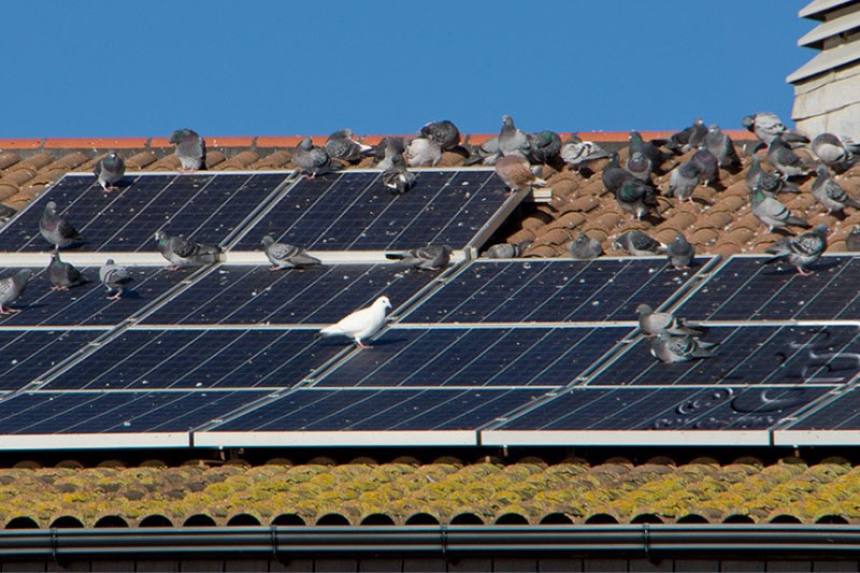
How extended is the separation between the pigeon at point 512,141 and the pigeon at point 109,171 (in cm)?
418

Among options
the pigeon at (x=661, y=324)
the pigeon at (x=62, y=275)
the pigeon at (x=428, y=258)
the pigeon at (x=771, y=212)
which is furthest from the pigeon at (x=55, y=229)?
the pigeon at (x=771, y=212)

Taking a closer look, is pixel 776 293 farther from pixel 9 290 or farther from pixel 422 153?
pixel 9 290

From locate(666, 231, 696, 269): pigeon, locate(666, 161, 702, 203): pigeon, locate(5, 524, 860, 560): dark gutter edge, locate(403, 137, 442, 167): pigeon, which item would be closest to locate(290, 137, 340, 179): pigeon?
locate(403, 137, 442, 167): pigeon

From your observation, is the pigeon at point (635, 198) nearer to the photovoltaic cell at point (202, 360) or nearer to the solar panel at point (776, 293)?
the solar panel at point (776, 293)

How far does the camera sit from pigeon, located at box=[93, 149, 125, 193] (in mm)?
21469

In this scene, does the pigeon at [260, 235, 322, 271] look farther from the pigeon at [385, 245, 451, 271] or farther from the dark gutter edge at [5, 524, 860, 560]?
the dark gutter edge at [5, 524, 860, 560]

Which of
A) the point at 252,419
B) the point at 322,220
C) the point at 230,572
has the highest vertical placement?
the point at 322,220

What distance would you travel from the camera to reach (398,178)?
21.0 metres

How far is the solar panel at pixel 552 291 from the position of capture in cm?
1739

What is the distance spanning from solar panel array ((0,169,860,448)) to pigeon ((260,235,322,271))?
9 centimetres

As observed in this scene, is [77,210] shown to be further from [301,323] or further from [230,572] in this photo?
[230,572]

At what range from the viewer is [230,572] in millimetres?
12023

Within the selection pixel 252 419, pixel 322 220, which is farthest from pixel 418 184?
pixel 252 419

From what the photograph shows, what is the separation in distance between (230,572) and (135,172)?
37.3 ft
